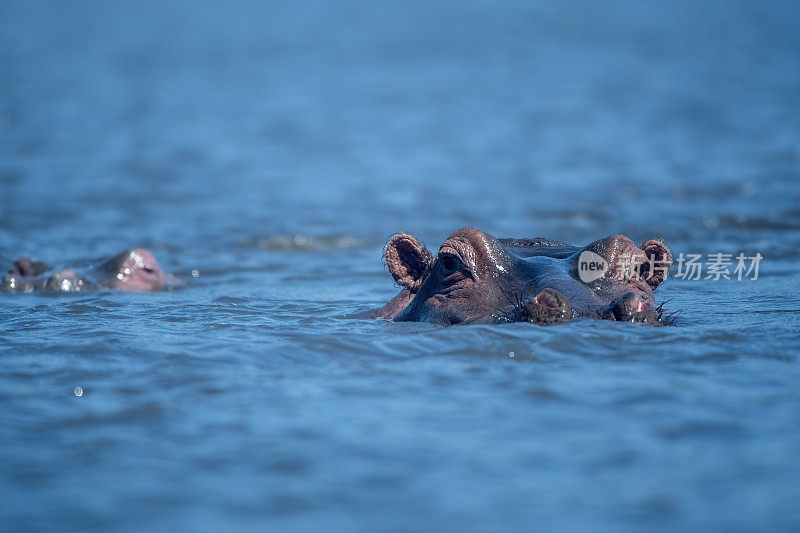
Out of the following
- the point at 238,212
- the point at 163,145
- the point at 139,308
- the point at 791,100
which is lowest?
the point at 139,308

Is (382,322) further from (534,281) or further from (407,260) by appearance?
(534,281)

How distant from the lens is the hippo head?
9.66 metres

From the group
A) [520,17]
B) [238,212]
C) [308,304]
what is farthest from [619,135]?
[520,17]

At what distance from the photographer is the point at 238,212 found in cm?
1650

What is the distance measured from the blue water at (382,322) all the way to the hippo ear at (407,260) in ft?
1.67

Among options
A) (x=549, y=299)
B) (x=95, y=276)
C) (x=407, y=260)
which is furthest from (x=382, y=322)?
(x=95, y=276)

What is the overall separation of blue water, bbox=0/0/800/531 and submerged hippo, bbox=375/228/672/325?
0.17m

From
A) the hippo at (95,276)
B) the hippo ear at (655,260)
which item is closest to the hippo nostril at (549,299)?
the hippo ear at (655,260)

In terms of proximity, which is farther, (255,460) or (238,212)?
(238,212)

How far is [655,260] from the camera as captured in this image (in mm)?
6879

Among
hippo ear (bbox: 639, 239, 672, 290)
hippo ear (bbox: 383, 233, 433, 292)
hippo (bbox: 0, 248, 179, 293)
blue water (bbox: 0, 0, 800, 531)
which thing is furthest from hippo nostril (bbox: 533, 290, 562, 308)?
hippo (bbox: 0, 248, 179, 293)

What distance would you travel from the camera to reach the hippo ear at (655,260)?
22.5 feet

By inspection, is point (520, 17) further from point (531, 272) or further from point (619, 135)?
point (531, 272)

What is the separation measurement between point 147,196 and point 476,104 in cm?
1610
